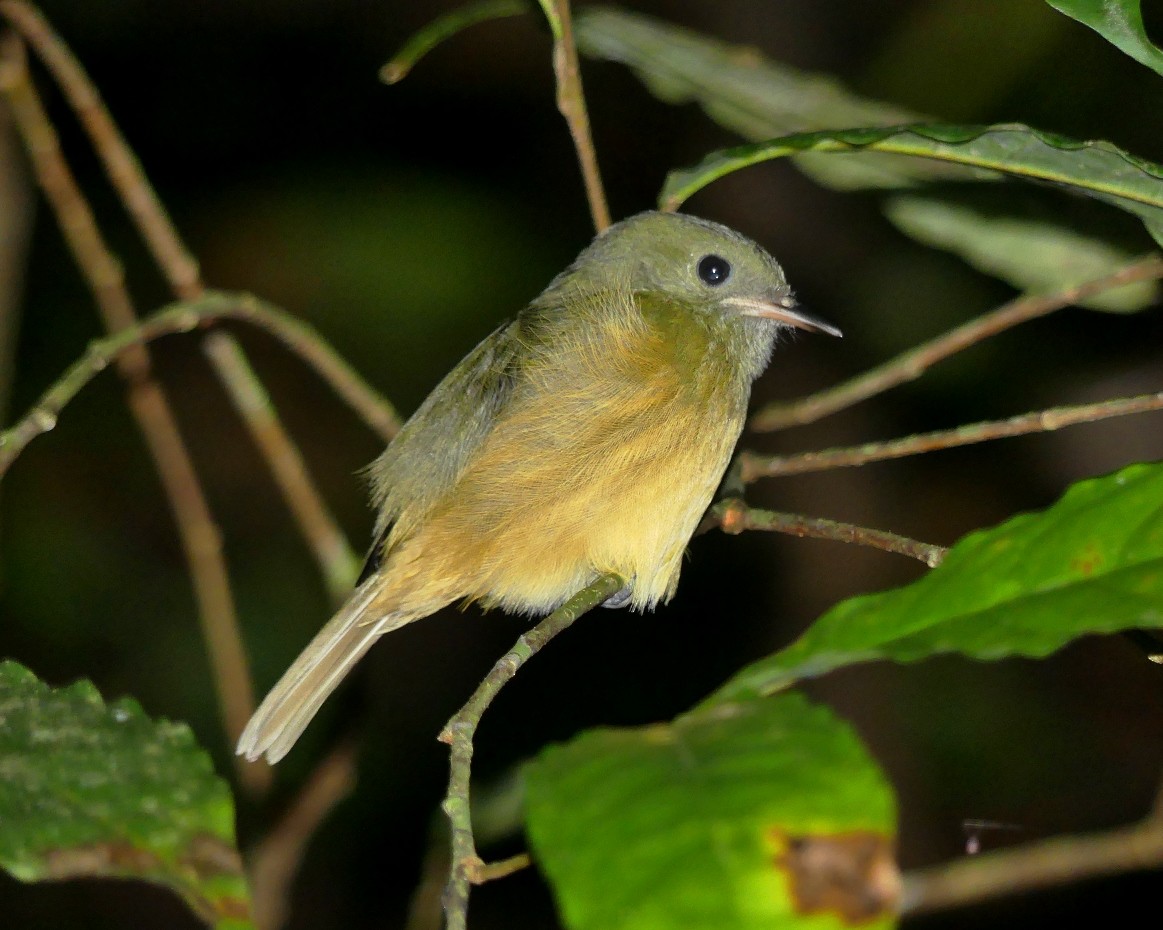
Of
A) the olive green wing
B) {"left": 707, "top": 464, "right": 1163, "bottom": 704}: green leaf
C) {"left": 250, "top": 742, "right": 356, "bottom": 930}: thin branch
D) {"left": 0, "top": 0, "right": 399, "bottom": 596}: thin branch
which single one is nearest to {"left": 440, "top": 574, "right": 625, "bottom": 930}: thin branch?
{"left": 707, "top": 464, "right": 1163, "bottom": 704}: green leaf

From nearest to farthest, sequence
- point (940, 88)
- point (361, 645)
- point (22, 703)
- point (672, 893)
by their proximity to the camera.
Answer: point (672, 893)
point (22, 703)
point (361, 645)
point (940, 88)

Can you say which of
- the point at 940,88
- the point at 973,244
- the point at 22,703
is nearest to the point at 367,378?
the point at 940,88

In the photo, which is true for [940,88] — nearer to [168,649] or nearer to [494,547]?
[494,547]

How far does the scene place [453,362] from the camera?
23.1 ft

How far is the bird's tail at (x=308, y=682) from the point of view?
134 inches

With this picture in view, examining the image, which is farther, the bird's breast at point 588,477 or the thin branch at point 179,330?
the bird's breast at point 588,477

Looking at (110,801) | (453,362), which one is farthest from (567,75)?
(453,362)

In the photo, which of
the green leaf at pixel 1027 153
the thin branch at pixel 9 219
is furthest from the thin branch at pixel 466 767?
the thin branch at pixel 9 219

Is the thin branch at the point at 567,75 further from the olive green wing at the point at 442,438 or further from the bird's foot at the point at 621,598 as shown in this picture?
the bird's foot at the point at 621,598

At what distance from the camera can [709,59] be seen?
3293 millimetres

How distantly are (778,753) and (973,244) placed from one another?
2294 millimetres

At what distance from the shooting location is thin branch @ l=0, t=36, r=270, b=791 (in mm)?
3184

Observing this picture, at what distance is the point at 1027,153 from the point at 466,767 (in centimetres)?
148

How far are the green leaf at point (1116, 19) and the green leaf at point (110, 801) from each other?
1742 mm
